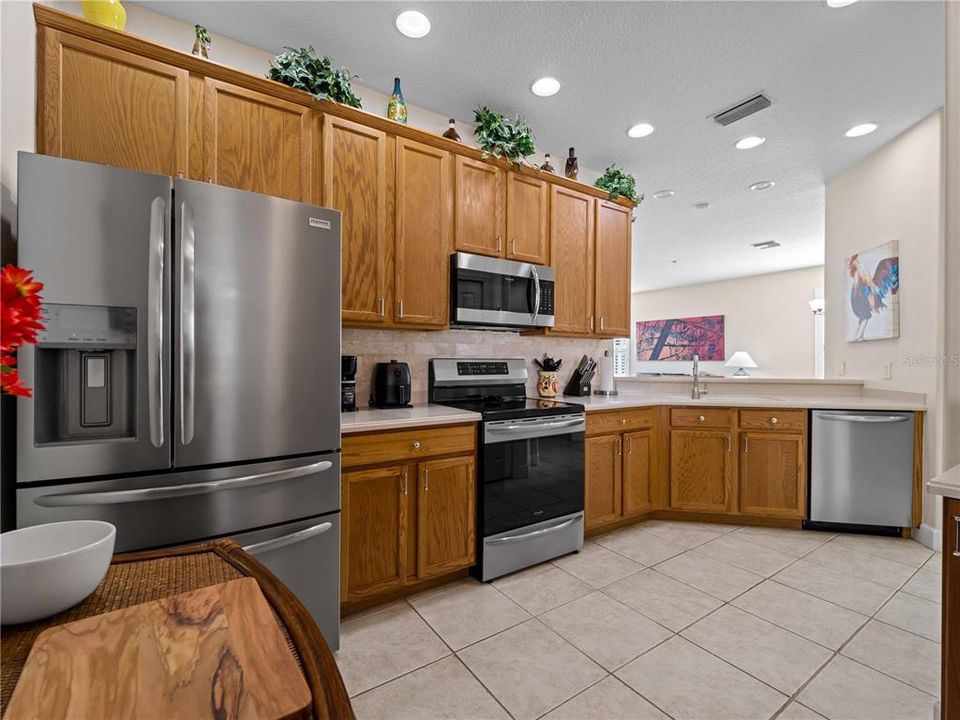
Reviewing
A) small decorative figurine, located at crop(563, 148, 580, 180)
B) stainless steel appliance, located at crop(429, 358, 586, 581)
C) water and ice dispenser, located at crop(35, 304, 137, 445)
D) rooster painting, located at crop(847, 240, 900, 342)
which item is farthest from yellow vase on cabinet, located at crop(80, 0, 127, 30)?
rooster painting, located at crop(847, 240, 900, 342)

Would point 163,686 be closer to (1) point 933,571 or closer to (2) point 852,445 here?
(1) point 933,571

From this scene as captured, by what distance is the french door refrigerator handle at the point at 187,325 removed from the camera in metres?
1.46

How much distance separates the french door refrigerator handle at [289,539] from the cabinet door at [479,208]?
1768 millimetres

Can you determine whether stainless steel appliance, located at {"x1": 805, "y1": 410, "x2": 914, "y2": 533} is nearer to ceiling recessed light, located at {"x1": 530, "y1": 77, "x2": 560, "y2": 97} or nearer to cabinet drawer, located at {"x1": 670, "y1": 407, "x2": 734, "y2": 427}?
cabinet drawer, located at {"x1": 670, "y1": 407, "x2": 734, "y2": 427}

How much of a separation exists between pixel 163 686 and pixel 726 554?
308cm

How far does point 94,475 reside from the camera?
135 centimetres

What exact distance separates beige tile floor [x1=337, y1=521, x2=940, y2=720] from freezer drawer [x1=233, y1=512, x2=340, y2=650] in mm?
226

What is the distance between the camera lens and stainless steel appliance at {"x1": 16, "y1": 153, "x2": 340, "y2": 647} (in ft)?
4.27

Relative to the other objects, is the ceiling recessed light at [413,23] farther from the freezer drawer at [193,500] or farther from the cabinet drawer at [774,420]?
the cabinet drawer at [774,420]

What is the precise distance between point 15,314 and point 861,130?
14.9 feet

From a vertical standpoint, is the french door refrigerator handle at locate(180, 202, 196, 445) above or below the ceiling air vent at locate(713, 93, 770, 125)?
below

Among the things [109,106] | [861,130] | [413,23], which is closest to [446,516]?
[109,106]

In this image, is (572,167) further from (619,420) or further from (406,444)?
(406,444)

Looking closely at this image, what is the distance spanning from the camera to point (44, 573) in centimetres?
62
